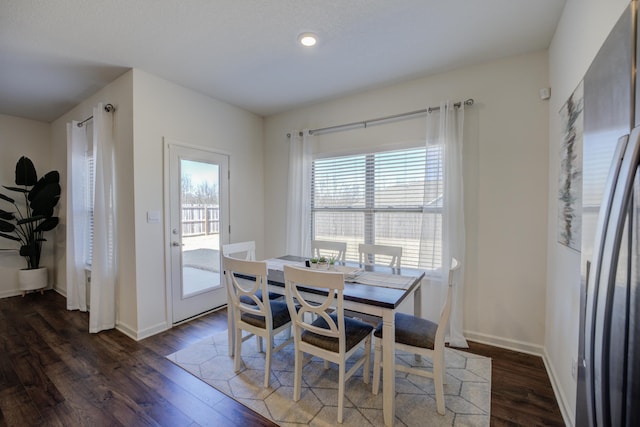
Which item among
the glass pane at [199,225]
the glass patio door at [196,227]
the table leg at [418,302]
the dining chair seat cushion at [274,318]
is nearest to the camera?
the dining chair seat cushion at [274,318]

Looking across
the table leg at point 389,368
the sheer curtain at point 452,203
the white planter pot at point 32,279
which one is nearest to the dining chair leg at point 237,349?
the table leg at point 389,368

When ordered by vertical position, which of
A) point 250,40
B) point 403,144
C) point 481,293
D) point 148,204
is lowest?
point 481,293

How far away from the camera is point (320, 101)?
3701mm

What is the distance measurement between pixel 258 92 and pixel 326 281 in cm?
269

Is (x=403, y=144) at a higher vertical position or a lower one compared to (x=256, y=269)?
higher

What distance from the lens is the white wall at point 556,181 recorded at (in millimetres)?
1461

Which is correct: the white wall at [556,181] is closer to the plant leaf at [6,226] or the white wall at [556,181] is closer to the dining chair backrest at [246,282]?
the dining chair backrest at [246,282]

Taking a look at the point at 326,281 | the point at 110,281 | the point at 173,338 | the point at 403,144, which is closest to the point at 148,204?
the point at 110,281

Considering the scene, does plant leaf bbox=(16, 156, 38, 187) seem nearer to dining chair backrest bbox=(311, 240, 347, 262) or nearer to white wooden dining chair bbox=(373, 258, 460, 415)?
dining chair backrest bbox=(311, 240, 347, 262)

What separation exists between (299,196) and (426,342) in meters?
2.41

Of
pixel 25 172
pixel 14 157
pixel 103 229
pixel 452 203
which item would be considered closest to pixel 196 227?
pixel 103 229

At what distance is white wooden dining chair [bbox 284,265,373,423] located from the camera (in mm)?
1696

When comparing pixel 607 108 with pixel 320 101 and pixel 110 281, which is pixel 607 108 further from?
pixel 110 281

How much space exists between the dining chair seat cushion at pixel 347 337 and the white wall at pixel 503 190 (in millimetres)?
1410
